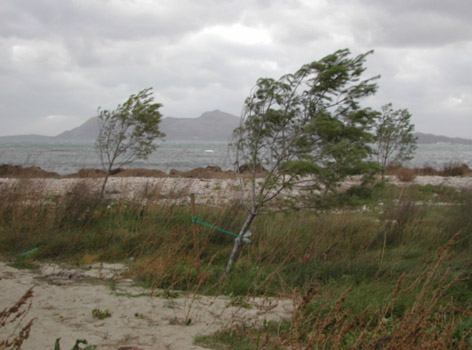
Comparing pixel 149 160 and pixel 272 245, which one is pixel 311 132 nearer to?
pixel 272 245

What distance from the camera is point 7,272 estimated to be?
17.9ft

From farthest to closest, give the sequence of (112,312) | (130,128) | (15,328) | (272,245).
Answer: (130,128) → (272,245) → (112,312) → (15,328)

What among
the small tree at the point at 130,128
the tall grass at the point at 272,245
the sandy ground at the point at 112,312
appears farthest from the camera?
the small tree at the point at 130,128

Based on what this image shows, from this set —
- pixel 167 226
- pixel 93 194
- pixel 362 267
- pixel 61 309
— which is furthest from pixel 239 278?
pixel 93 194

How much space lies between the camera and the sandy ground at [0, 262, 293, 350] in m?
3.62

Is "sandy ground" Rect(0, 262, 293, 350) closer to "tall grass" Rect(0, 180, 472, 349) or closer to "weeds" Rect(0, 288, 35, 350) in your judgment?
"weeds" Rect(0, 288, 35, 350)

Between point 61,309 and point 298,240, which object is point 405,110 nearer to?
point 298,240

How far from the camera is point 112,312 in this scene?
171 inches

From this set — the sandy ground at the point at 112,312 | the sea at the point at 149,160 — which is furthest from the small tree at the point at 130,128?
the sandy ground at the point at 112,312

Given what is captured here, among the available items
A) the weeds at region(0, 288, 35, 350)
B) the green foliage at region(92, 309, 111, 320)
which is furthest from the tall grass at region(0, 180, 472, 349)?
the weeds at region(0, 288, 35, 350)

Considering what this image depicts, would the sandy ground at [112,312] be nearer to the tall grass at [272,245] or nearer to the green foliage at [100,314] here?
the green foliage at [100,314]

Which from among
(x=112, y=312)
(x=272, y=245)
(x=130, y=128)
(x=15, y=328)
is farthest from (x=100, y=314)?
(x=130, y=128)

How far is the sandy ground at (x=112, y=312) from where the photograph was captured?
143 inches

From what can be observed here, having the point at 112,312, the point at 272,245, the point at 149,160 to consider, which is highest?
the point at 149,160
